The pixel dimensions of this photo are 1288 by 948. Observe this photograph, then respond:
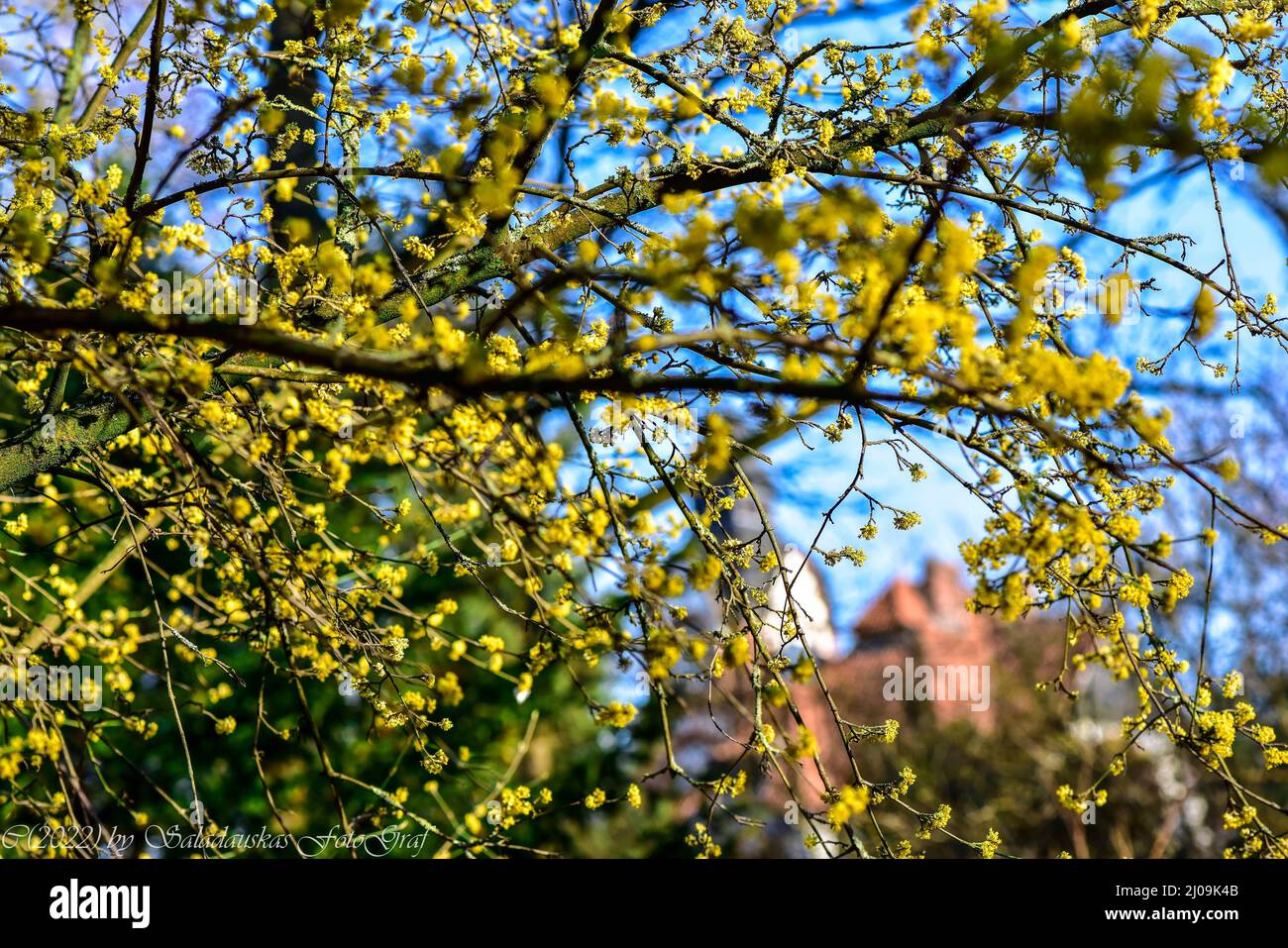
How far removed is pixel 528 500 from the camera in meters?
2.31

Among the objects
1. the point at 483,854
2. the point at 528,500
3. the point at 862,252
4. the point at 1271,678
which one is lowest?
the point at 483,854

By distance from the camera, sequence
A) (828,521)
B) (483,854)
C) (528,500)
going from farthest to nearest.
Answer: (483,854), (828,521), (528,500)

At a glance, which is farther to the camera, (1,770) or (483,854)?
(483,854)

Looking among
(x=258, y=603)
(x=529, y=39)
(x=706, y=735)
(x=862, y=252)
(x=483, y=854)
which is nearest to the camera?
(x=862, y=252)

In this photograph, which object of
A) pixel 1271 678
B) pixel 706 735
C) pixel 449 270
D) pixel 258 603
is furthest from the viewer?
pixel 706 735

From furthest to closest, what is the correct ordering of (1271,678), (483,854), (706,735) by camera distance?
(706,735), (1271,678), (483,854)
